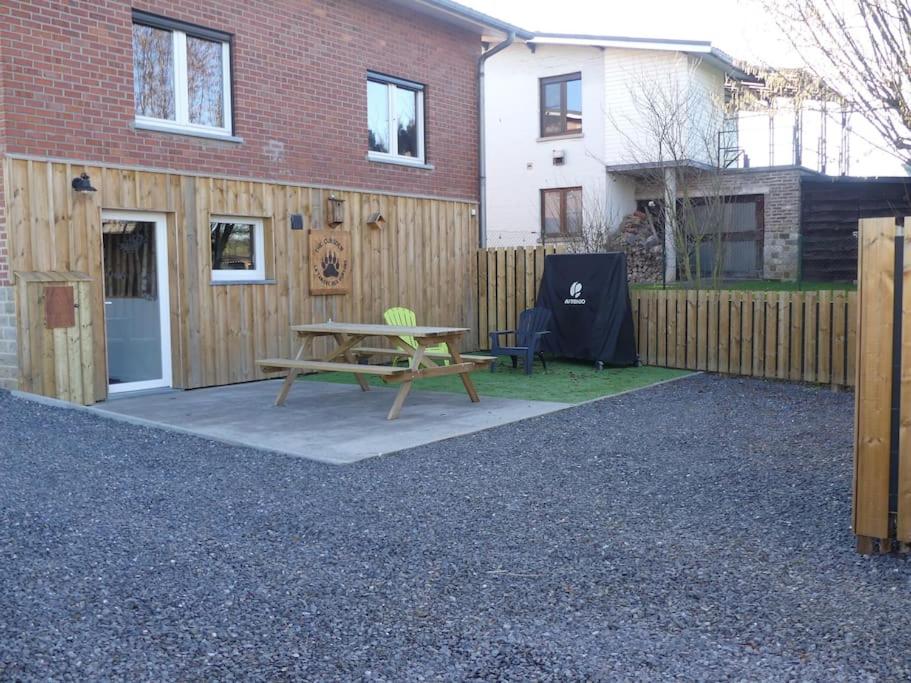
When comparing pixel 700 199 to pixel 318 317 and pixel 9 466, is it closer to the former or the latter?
pixel 318 317

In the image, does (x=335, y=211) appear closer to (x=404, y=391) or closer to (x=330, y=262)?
(x=330, y=262)

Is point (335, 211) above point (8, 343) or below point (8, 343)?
above

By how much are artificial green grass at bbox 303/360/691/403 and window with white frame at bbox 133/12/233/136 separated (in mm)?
3540

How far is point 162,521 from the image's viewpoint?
5.12m

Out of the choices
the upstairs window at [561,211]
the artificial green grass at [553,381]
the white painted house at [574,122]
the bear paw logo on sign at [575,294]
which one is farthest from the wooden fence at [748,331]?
the upstairs window at [561,211]

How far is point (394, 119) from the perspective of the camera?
1358 cm

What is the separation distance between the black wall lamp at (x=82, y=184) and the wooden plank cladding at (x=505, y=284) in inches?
263

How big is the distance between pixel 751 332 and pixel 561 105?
14.2 m

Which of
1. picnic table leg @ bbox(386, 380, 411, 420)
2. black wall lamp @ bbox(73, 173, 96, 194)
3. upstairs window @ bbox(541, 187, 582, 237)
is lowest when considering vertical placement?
picnic table leg @ bbox(386, 380, 411, 420)

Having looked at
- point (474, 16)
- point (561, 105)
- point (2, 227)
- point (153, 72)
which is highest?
point (561, 105)

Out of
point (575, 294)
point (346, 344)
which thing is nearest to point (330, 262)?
point (346, 344)

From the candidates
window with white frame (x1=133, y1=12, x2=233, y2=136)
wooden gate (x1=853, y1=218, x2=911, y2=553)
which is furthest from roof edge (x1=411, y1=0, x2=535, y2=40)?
wooden gate (x1=853, y1=218, x2=911, y2=553)

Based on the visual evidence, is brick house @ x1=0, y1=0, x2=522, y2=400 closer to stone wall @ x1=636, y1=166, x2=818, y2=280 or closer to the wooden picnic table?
the wooden picnic table

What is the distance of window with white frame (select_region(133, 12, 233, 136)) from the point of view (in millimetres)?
10141
